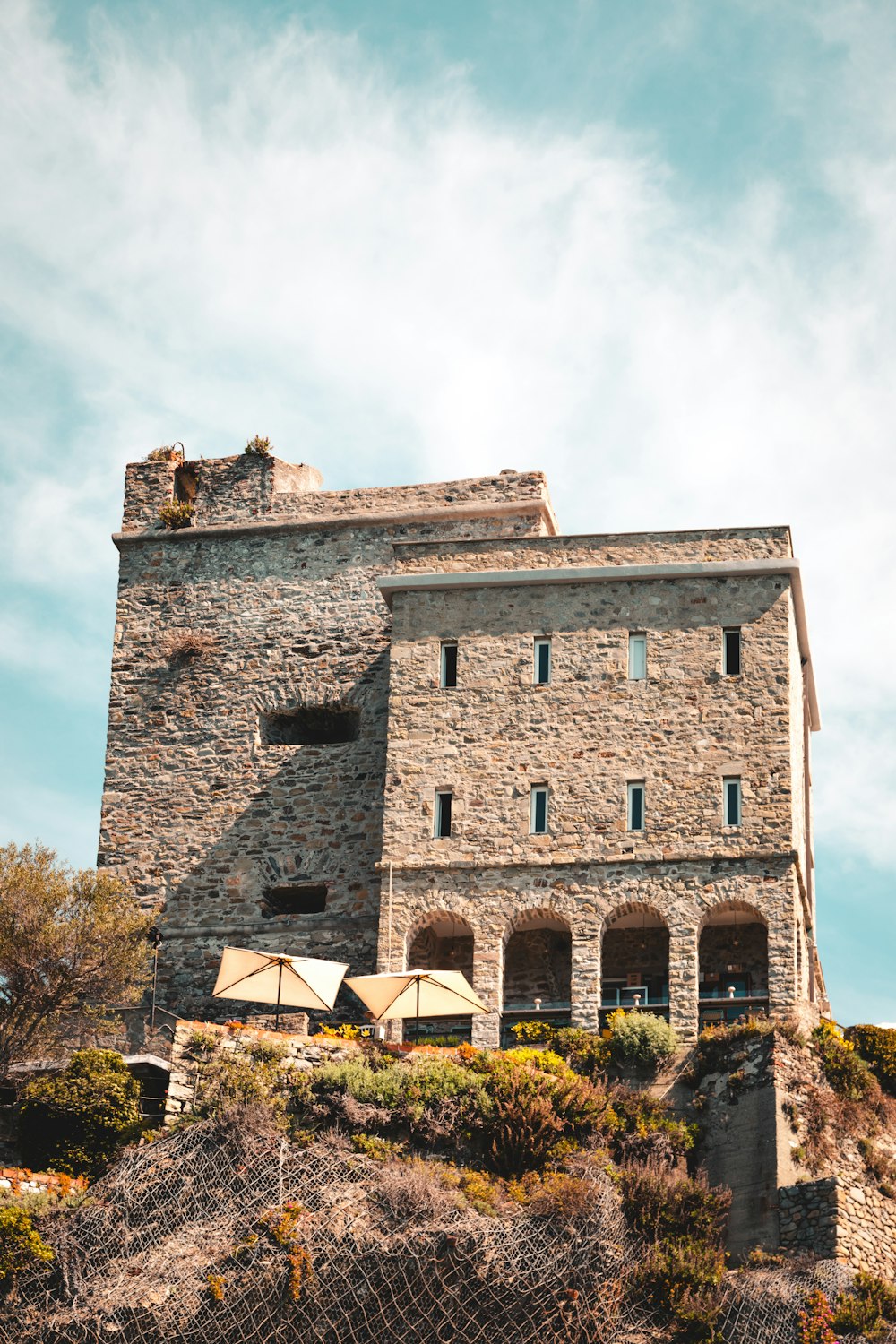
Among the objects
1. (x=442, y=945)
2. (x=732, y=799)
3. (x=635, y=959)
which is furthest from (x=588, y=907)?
(x=442, y=945)

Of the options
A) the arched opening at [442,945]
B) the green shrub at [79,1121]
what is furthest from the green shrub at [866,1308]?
the green shrub at [79,1121]

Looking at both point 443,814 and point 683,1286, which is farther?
point 443,814

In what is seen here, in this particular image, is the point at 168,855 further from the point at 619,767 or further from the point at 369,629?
the point at 619,767

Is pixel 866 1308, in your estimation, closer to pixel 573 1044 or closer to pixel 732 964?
pixel 573 1044

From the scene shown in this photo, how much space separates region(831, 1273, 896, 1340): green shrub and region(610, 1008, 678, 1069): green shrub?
19.3 ft

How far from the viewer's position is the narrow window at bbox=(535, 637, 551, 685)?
43.2 m

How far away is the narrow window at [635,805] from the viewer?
41.6 metres

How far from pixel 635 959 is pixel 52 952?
1061cm

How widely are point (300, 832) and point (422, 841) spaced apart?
397 cm

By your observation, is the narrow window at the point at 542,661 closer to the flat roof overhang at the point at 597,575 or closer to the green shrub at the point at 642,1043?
the flat roof overhang at the point at 597,575

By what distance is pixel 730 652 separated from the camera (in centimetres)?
4294

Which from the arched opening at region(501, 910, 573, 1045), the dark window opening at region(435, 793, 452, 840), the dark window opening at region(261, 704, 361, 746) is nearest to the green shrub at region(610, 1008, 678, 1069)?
the arched opening at region(501, 910, 573, 1045)

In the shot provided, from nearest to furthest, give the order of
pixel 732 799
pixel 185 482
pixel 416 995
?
1. pixel 416 995
2. pixel 732 799
3. pixel 185 482

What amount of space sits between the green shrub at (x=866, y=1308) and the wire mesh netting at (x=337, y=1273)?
1.14 ft
